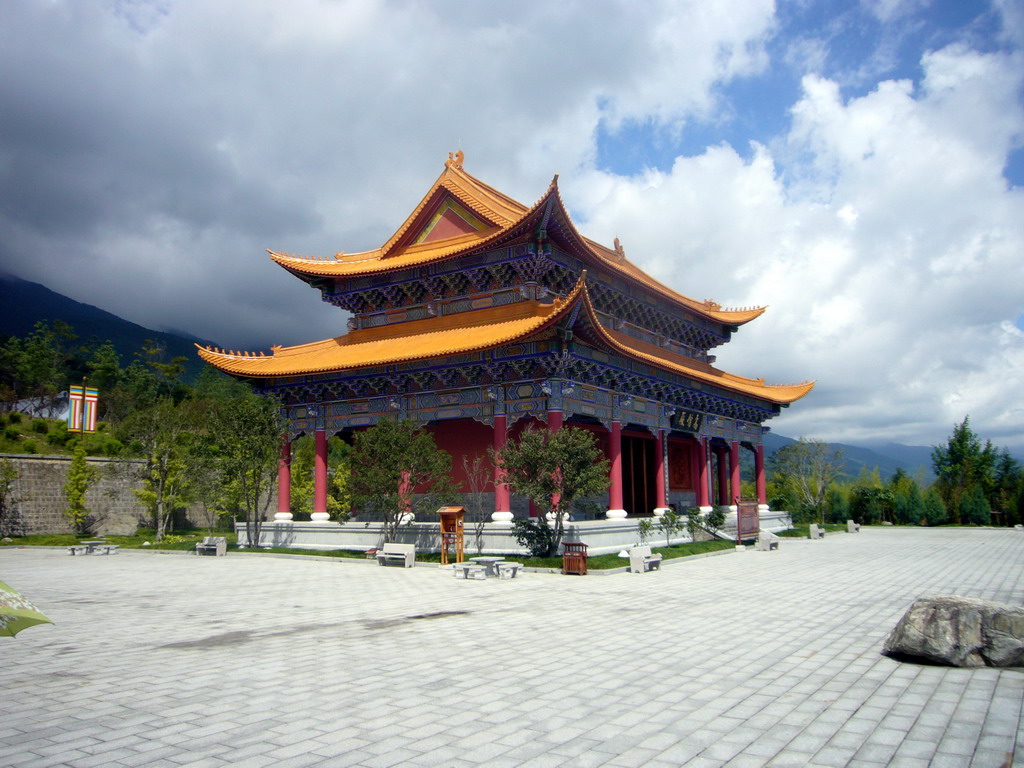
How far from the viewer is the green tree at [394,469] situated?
2062 centimetres

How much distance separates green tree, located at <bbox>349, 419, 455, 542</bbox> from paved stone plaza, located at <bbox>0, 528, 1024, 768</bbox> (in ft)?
21.9

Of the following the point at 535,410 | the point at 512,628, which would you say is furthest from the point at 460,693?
the point at 535,410

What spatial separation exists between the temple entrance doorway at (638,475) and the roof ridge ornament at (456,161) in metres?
12.2

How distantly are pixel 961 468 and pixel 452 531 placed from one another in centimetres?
4352

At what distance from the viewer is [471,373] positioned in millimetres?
22734

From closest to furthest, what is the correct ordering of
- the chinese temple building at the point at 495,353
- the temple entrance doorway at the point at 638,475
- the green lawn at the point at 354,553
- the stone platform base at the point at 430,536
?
1. the green lawn at the point at 354,553
2. the stone platform base at the point at 430,536
3. the chinese temple building at the point at 495,353
4. the temple entrance doorway at the point at 638,475

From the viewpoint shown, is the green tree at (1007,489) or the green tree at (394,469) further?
the green tree at (1007,489)

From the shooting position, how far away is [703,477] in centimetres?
3069

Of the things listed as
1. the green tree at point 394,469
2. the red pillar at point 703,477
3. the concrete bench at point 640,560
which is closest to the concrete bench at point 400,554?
the green tree at point 394,469

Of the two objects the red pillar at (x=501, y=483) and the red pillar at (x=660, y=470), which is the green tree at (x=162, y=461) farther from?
the red pillar at (x=660, y=470)

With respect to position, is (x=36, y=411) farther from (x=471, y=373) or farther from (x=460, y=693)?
(x=460, y=693)

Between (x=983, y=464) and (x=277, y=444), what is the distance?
4590cm

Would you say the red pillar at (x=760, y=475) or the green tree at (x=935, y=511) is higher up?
the red pillar at (x=760, y=475)

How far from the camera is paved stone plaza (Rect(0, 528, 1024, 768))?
204 inches
